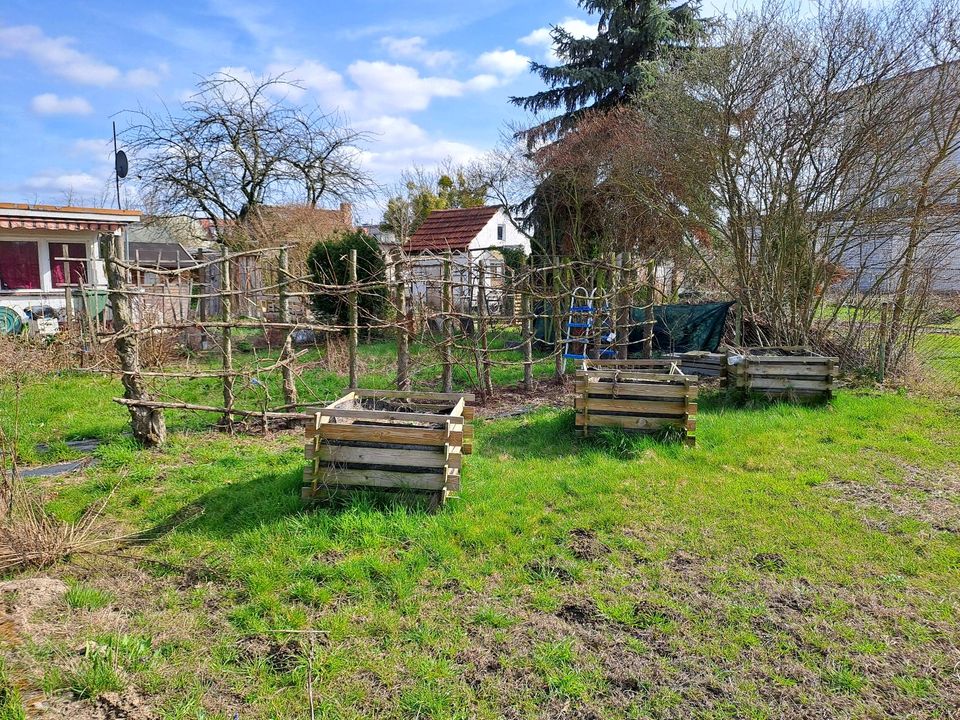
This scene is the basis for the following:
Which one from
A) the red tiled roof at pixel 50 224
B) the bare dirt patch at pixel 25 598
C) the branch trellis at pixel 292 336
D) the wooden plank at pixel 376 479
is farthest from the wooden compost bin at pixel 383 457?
the red tiled roof at pixel 50 224

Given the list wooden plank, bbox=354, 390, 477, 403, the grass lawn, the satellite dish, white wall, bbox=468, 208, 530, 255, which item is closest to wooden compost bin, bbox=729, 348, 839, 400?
the grass lawn

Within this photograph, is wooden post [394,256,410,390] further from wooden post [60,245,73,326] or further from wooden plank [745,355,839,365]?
wooden post [60,245,73,326]

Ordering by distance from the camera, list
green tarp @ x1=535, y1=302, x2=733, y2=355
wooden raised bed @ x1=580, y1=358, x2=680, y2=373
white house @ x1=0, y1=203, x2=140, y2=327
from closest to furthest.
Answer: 1. wooden raised bed @ x1=580, y1=358, x2=680, y2=373
2. green tarp @ x1=535, y1=302, x2=733, y2=355
3. white house @ x1=0, y1=203, x2=140, y2=327

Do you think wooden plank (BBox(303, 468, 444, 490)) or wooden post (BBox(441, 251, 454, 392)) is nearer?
wooden plank (BBox(303, 468, 444, 490))

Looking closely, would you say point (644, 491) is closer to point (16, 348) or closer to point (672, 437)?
point (672, 437)

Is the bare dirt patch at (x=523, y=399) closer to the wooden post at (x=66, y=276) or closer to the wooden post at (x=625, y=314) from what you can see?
the wooden post at (x=625, y=314)

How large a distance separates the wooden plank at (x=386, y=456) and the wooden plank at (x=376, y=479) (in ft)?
0.24

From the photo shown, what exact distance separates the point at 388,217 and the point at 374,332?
14.7 m

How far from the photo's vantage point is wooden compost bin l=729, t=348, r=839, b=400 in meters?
7.69

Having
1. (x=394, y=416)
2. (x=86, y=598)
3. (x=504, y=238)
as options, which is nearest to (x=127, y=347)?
(x=394, y=416)

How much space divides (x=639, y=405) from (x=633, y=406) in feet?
0.20

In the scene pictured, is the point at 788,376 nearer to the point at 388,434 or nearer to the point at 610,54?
the point at 388,434

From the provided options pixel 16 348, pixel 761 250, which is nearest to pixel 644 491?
pixel 761 250

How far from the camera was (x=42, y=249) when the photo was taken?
14.7 m
